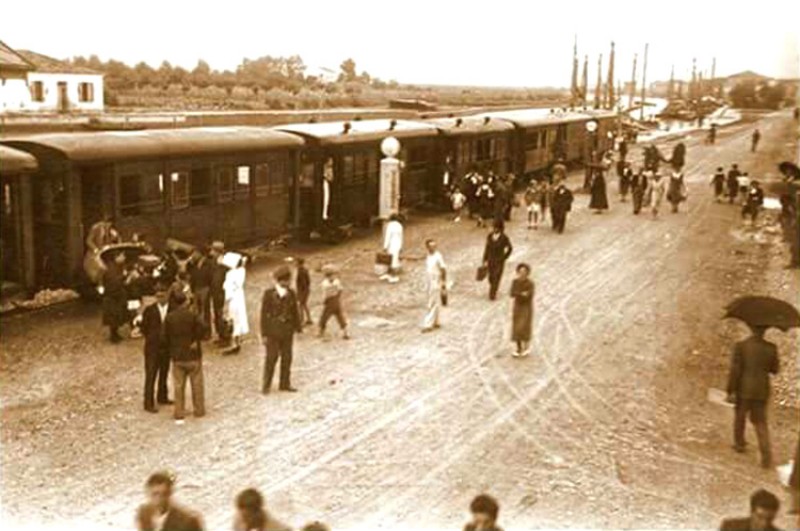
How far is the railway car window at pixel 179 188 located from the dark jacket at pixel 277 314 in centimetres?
639

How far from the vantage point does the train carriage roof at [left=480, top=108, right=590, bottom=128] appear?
1367 inches

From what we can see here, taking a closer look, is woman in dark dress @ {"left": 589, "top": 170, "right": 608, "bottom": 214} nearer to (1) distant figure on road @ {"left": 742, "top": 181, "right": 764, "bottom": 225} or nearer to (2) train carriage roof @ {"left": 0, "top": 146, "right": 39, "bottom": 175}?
(1) distant figure on road @ {"left": 742, "top": 181, "right": 764, "bottom": 225}

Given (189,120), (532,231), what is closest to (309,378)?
(532,231)

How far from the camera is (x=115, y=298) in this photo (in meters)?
13.5

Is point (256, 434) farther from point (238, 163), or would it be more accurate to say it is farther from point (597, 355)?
point (238, 163)

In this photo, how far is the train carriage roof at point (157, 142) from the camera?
49.1ft

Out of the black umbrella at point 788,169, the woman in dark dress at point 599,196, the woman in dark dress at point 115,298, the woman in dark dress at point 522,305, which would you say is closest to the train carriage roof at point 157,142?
the woman in dark dress at point 115,298

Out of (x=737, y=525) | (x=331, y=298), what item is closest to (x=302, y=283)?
(x=331, y=298)

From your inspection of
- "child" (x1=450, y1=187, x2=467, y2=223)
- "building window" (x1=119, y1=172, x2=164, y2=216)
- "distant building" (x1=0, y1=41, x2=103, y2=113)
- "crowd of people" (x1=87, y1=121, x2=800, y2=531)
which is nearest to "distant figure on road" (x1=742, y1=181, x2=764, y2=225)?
"child" (x1=450, y1=187, x2=467, y2=223)

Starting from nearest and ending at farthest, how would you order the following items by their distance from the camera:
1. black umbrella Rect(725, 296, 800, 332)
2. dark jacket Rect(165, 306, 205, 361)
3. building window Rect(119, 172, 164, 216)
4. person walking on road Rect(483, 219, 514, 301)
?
black umbrella Rect(725, 296, 800, 332) → dark jacket Rect(165, 306, 205, 361) → building window Rect(119, 172, 164, 216) → person walking on road Rect(483, 219, 514, 301)

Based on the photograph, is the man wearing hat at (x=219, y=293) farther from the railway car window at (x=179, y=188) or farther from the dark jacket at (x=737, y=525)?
the dark jacket at (x=737, y=525)

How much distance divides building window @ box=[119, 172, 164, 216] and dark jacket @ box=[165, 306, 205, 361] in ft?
19.8

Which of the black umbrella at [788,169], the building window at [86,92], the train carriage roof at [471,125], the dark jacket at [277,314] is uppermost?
the building window at [86,92]

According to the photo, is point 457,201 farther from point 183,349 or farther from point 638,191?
point 183,349
